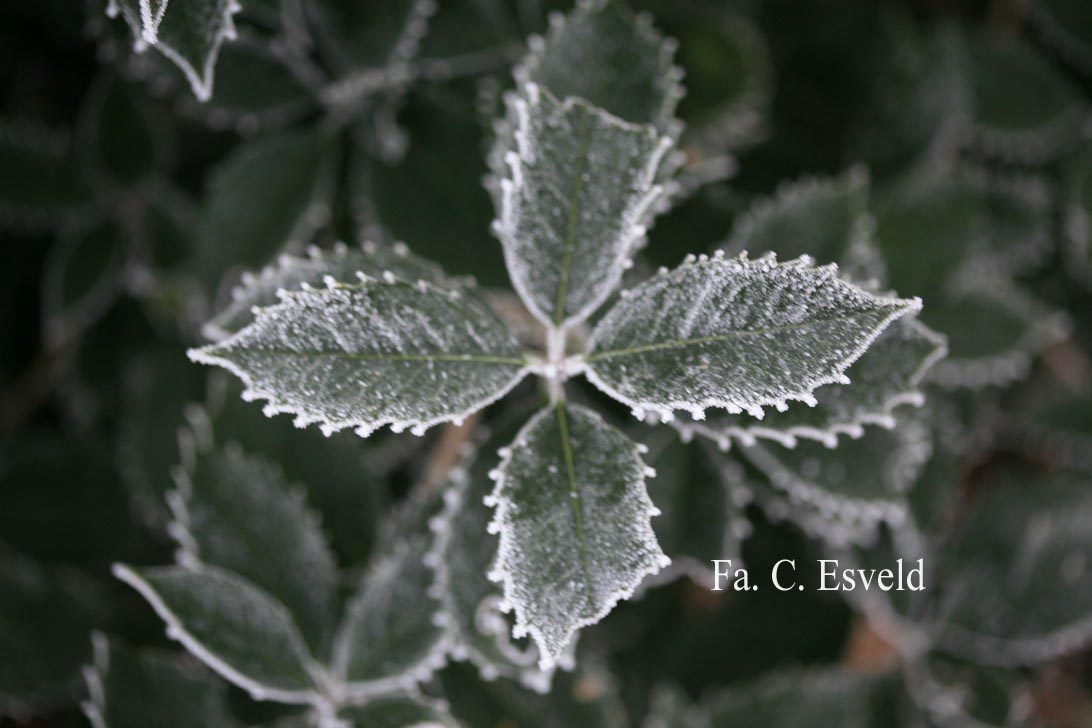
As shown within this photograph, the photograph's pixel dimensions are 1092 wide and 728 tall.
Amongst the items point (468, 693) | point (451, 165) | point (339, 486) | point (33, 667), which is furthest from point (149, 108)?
point (468, 693)

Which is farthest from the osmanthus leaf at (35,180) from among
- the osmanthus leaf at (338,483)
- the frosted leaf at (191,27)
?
the frosted leaf at (191,27)

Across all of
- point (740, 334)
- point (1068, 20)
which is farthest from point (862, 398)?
point (1068, 20)

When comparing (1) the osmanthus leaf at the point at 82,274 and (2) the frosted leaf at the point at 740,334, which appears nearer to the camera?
(2) the frosted leaf at the point at 740,334

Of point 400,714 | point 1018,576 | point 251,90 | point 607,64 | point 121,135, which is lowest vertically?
point 400,714

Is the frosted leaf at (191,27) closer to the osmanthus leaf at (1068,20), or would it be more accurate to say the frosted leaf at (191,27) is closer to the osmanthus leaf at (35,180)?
the osmanthus leaf at (35,180)

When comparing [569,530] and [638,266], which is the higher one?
[638,266]

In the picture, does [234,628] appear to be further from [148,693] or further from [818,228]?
[818,228]
